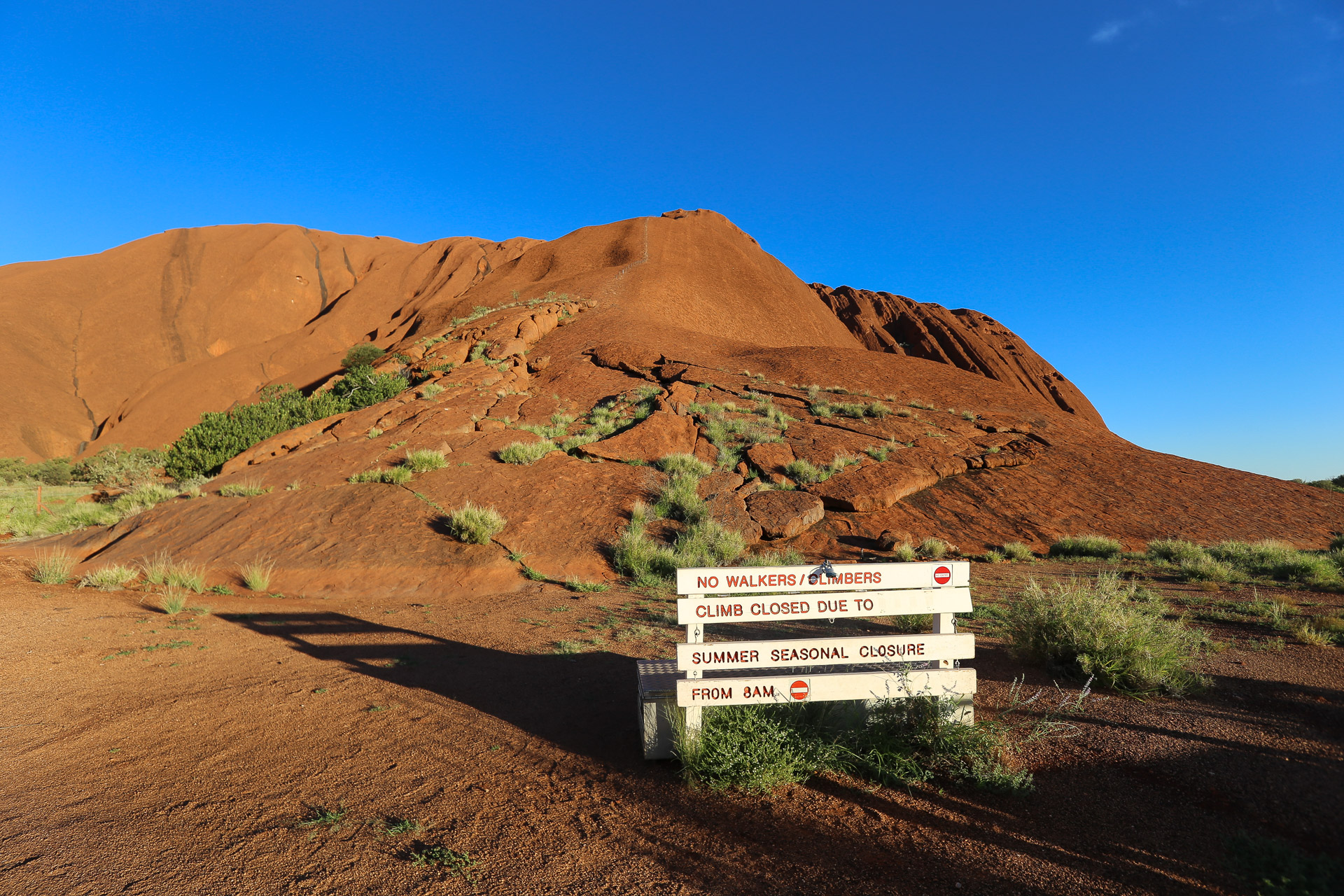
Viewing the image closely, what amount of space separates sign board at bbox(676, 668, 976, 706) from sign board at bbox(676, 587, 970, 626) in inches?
14.9

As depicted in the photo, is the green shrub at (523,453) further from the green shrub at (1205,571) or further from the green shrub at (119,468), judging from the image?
the green shrub at (119,468)

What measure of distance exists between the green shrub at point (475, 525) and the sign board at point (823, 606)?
25.1 ft

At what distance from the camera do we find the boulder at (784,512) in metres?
11.3

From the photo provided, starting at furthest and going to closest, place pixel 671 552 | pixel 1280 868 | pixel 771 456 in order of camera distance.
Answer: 1. pixel 771 456
2. pixel 671 552
3. pixel 1280 868

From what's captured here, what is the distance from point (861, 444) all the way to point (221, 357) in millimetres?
58773

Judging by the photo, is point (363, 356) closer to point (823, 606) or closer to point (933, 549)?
point (933, 549)

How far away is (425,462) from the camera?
13102 millimetres

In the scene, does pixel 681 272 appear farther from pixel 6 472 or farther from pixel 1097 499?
pixel 6 472

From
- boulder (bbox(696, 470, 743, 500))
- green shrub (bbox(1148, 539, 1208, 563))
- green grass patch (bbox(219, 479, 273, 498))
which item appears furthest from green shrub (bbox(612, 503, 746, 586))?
green grass patch (bbox(219, 479, 273, 498))

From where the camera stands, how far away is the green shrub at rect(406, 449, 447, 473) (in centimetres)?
1306

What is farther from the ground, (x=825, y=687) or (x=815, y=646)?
(x=815, y=646)

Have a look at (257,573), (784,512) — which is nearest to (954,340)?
(784,512)

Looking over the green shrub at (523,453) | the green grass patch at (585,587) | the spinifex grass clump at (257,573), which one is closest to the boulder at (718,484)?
the green grass patch at (585,587)

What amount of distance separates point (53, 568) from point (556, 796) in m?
12.0
